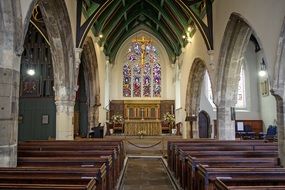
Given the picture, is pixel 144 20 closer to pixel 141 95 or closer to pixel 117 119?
pixel 141 95

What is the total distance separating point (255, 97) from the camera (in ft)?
57.8

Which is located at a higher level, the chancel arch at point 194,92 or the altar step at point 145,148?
the chancel arch at point 194,92

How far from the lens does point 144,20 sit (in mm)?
18953

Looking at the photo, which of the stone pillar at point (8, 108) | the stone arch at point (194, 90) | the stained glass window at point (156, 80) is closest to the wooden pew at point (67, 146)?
the stone pillar at point (8, 108)

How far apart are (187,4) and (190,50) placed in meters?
3.48

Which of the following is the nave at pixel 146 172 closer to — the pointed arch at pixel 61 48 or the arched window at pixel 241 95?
the pointed arch at pixel 61 48

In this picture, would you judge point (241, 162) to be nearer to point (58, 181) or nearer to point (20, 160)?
point (58, 181)

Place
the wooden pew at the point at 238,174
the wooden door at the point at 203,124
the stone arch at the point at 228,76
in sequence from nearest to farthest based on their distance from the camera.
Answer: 1. the wooden pew at the point at 238,174
2. the stone arch at the point at 228,76
3. the wooden door at the point at 203,124

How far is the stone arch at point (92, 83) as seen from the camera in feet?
46.1

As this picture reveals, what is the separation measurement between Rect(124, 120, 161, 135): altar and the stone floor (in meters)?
6.17

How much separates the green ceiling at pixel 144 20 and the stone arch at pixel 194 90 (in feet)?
6.58

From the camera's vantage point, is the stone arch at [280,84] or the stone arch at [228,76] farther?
the stone arch at [228,76]

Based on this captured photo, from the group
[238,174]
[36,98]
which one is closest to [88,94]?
[36,98]

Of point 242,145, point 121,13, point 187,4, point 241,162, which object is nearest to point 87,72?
point 121,13
